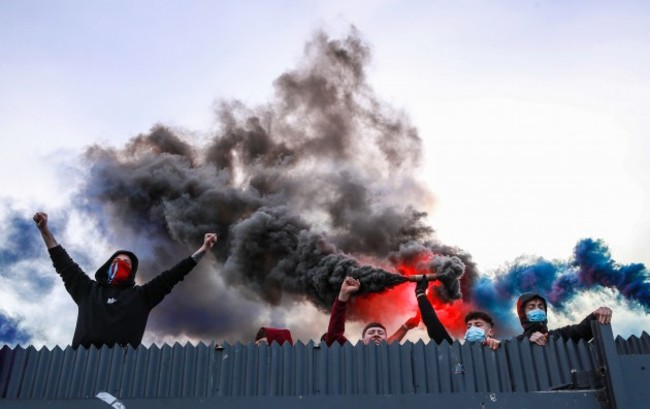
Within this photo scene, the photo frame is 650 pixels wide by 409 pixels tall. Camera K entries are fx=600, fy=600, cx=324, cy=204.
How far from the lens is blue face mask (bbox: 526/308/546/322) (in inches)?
250

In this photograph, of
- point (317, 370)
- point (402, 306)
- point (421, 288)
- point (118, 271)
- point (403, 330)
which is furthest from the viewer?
point (402, 306)

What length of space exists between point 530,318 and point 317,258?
105 ft

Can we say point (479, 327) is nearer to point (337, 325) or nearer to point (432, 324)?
point (432, 324)

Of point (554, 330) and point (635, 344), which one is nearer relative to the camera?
point (635, 344)

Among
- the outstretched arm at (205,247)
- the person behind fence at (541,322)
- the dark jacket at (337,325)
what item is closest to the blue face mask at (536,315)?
the person behind fence at (541,322)

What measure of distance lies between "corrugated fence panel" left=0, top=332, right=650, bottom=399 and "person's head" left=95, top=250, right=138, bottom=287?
65.8 inches

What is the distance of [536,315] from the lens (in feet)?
20.9

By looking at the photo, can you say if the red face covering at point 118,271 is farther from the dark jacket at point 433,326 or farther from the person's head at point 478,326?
the person's head at point 478,326

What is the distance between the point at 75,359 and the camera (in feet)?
19.0

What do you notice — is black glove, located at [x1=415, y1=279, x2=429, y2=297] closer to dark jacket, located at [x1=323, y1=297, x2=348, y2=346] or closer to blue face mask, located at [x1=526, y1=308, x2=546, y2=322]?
dark jacket, located at [x1=323, y1=297, x2=348, y2=346]

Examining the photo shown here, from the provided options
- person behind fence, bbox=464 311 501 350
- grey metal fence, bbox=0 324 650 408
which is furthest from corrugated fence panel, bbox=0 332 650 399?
person behind fence, bbox=464 311 501 350

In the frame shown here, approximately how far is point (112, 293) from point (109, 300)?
0.45 feet

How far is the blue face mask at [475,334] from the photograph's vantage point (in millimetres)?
6037

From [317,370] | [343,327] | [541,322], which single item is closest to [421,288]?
[343,327]
